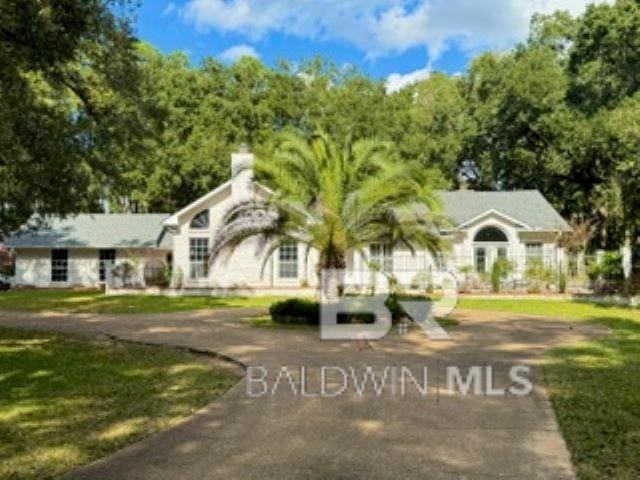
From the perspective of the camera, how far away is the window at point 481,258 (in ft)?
129

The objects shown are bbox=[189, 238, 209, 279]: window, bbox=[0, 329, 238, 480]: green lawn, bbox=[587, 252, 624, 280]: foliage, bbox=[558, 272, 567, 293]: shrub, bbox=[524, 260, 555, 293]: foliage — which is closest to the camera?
bbox=[0, 329, 238, 480]: green lawn

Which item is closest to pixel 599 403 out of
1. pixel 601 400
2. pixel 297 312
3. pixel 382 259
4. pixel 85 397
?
pixel 601 400

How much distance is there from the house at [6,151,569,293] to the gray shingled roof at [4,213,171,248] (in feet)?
0.27

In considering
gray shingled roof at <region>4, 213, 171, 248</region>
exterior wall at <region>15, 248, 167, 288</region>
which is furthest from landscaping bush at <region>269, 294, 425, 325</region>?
gray shingled roof at <region>4, 213, 171, 248</region>

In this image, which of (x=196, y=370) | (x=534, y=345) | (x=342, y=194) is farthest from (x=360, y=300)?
(x=196, y=370)

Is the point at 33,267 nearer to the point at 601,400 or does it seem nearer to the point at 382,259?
the point at 382,259

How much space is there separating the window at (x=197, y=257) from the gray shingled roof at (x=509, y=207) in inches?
511

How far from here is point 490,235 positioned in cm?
3953

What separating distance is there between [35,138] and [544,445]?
13930 mm

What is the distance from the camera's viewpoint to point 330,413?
916 cm

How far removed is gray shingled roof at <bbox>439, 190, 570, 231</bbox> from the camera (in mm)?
39781

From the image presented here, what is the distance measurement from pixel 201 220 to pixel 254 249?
3.61 metres

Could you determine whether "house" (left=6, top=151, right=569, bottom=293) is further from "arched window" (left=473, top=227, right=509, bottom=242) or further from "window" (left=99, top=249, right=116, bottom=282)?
"window" (left=99, top=249, right=116, bottom=282)

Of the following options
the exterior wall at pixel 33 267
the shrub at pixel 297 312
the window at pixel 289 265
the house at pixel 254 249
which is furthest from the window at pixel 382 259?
the exterior wall at pixel 33 267
